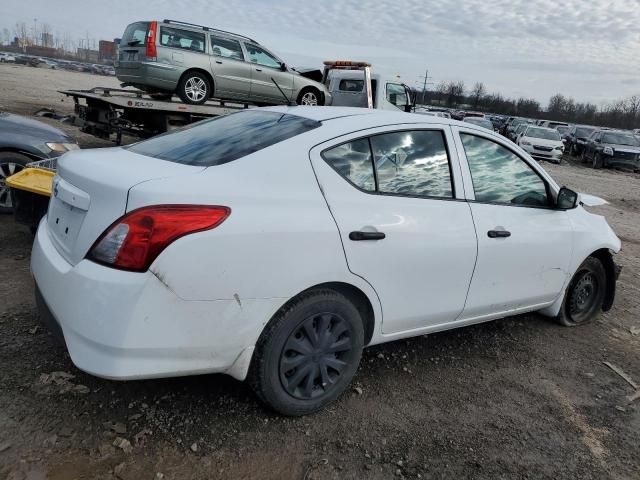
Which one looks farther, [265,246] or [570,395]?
[570,395]

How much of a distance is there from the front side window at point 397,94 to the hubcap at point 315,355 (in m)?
14.4

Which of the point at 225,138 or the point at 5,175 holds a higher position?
the point at 225,138

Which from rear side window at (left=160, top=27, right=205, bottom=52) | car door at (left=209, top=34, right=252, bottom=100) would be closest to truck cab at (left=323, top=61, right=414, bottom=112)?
car door at (left=209, top=34, right=252, bottom=100)

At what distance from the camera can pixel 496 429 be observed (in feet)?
9.74

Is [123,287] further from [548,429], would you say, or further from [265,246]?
[548,429]

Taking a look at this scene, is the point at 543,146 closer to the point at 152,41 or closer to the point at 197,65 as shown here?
the point at 197,65

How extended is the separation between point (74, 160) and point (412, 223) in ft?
6.12

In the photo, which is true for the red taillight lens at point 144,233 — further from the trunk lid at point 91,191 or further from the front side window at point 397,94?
the front side window at point 397,94

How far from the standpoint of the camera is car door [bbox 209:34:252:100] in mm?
10469

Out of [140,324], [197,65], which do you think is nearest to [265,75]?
[197,65]

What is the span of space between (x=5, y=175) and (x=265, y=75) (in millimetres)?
6675

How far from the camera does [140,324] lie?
7.29 ft

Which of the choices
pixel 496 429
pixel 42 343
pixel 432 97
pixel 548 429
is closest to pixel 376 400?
pixel 496 429

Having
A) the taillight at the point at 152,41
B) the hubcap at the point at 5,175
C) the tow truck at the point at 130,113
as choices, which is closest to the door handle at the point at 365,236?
the hubcap at the point at 5,175
